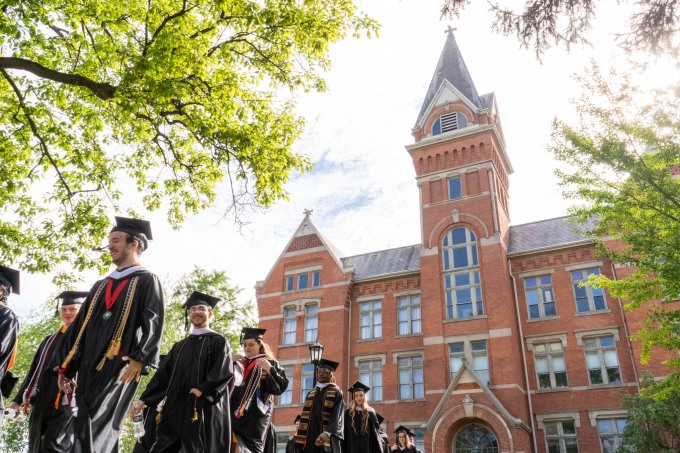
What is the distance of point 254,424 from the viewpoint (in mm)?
7383

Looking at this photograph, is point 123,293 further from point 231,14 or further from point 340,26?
point 340,26

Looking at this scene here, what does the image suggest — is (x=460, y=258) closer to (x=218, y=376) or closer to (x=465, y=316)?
(x=465, y=316)

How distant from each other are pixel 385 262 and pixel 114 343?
28392mm

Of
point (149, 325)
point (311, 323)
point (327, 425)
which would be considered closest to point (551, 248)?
point (311, 323)

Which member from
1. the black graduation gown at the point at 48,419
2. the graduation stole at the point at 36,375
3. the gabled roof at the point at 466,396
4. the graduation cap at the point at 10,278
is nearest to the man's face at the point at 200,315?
the black graduation gown at the point at 48,419

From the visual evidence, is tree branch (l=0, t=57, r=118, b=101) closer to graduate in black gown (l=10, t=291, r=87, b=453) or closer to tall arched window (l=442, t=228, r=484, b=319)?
graduate in black gown (l=10, t=291, r=87, b=453)

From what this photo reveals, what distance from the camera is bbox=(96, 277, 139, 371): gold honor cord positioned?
459cm

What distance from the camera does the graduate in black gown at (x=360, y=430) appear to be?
10.2 m

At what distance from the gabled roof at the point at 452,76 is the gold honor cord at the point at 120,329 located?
1121 inches

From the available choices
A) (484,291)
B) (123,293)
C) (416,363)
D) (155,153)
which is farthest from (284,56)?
(416,363)

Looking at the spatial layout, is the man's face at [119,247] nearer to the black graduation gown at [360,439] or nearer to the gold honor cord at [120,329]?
the gold honor cord at [120,329]

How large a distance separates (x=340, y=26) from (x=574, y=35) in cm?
777

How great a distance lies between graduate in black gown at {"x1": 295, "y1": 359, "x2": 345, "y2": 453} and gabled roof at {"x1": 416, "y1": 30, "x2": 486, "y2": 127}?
24825 mm

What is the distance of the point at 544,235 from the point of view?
93.7 ft
